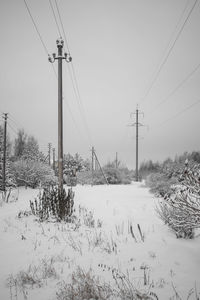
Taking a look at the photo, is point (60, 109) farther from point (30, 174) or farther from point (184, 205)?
point (30, 174)

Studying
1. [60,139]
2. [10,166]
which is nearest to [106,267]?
[60,139]

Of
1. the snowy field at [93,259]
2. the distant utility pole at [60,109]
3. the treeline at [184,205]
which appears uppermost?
the distant utility pole at [60,109]

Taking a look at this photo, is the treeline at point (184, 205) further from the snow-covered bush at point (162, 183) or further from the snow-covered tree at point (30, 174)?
the snow-covered tree at point (30, 174)

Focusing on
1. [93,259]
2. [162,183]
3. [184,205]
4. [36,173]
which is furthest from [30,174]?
Answer: [184,205]

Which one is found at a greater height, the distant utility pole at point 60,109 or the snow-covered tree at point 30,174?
the distant utility pole at point 60,109

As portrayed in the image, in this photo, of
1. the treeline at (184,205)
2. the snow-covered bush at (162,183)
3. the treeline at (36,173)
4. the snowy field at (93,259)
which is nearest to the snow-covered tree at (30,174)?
the treeline at (36,173)

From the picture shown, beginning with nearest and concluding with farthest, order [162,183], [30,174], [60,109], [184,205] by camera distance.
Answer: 1. [184,205]
2. [60,109]
3. [162,183]
4. [30,174]

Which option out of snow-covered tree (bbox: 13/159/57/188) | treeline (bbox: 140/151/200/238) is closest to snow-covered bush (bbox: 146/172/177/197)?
treeline (bbox: 140/151/200/238)

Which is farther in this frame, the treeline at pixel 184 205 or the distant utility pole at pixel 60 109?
Answer: the distant utility pole at pixel 60 109

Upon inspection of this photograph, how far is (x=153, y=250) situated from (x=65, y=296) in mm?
2061

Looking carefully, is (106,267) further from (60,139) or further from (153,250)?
Result: (60,139)

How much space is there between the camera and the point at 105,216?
6.16 metres

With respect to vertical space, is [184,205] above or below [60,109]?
below

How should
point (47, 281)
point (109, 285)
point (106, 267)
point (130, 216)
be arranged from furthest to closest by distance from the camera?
1. point (130, 216)
2. point (106, 267)
3. point (47, 281)
4. point (109, 285)
